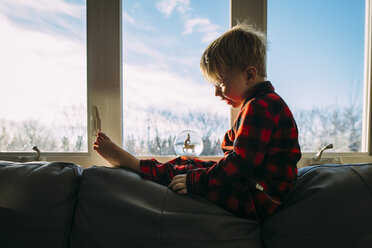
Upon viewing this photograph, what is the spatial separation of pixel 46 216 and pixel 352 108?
150 cm

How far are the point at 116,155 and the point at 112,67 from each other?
0.60 metres

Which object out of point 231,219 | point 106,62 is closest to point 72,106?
point 106,62

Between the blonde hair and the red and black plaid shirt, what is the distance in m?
0.14

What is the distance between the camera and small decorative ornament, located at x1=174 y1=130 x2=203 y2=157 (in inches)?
48.4

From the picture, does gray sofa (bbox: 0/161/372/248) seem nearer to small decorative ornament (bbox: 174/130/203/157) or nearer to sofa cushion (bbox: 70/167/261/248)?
sofa cushion (bbox: 70/167/261/248)

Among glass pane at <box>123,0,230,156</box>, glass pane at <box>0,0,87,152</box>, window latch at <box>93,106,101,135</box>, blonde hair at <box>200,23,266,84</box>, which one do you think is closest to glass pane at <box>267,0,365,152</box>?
glass pane at <box>123,0,230,156</box>

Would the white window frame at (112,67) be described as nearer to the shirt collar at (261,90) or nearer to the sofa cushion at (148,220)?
the shirt collar at (261,90)

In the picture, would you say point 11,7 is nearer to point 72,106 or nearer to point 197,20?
point 72,106

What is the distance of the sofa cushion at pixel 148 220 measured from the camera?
672mm

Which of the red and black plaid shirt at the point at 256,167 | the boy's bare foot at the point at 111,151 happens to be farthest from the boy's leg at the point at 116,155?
the red and black plaid shirt at the point at 256,167

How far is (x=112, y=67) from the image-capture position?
132 centimetres

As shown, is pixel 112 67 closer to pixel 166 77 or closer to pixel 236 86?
pixel 166 77

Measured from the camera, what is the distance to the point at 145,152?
1.38m

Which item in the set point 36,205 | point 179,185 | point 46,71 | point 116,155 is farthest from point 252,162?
point 46,71
